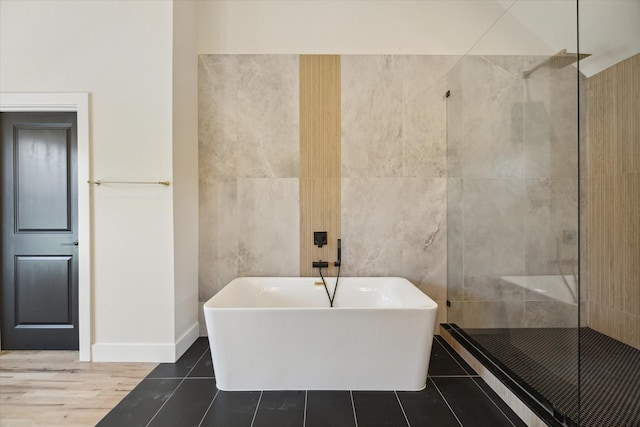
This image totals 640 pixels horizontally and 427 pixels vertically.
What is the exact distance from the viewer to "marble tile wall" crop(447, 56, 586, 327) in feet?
5.24

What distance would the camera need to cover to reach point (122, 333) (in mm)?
2400

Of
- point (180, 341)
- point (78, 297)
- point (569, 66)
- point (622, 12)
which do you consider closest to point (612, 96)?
point (622, 12)

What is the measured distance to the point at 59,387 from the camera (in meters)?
2.06

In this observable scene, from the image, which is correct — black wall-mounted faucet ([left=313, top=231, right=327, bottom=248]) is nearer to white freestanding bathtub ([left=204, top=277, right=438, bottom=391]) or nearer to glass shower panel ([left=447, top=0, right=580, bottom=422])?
white freestanding bathtub ([left=204, top=277, right=438, bottom=391])

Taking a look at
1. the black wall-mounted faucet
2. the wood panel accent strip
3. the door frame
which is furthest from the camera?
the black wall-mounted faucet

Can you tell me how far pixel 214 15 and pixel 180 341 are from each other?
271 cm

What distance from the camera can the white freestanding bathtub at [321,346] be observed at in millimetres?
1911

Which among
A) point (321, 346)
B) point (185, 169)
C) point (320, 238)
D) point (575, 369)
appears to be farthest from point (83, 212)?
point (575, 369)

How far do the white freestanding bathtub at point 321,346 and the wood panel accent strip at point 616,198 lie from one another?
135cm

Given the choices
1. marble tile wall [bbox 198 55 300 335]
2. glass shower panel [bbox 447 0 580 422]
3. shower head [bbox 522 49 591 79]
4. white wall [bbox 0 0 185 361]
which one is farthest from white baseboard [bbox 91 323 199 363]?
shower head [bbox 522 49 591 79]

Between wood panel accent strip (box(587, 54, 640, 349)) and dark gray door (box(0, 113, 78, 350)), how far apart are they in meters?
3.77

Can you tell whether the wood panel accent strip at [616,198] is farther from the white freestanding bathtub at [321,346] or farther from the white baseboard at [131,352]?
the white baseboard at [131,352]

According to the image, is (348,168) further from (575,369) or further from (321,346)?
(575,369)

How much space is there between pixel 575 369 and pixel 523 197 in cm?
89
